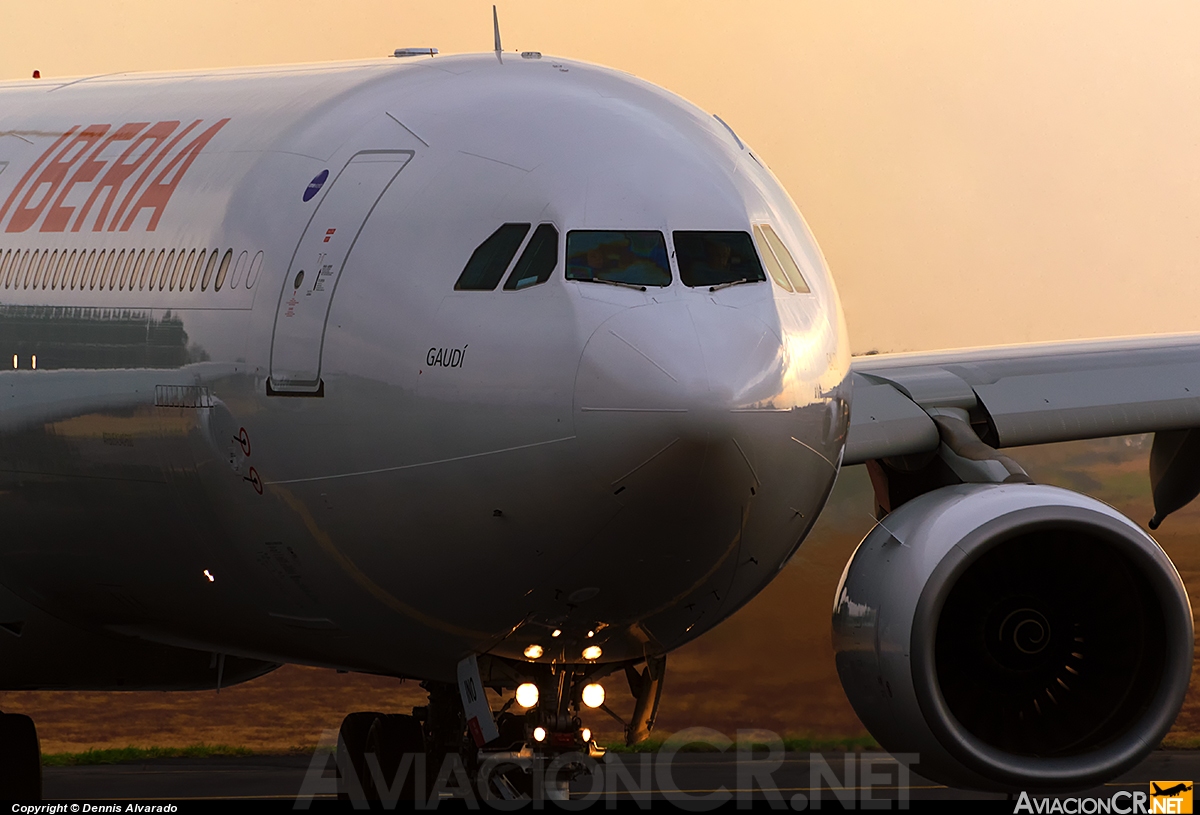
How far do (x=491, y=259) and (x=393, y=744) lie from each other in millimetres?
5507

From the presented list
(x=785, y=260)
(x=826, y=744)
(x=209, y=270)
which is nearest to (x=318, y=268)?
(x=209, y=270)

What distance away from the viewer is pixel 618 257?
1094 centimetres

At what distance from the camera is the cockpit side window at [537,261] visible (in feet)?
35.6

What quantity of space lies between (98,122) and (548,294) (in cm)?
511

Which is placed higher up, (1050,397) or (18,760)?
(1050,397)

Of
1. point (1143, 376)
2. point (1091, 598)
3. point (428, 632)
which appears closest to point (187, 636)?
point (428, 632)

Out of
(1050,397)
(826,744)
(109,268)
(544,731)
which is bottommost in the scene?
(826,744)

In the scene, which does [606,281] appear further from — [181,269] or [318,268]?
[181,269]

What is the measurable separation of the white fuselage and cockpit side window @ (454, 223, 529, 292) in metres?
0.05

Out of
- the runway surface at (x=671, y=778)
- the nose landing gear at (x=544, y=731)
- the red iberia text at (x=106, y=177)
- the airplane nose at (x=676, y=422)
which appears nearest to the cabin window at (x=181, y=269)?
the red iberia text at (x=106, y=177)

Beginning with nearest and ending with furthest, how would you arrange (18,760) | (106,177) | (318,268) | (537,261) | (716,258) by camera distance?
(537,261), (716,258), (318,268), (106,177), (18,760)

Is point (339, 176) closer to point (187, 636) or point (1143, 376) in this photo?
point (187, 636)

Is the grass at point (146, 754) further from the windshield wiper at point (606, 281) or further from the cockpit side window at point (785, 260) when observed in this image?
the windshield wiper at point (606, 281)

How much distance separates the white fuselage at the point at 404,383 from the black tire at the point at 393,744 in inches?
75.6
